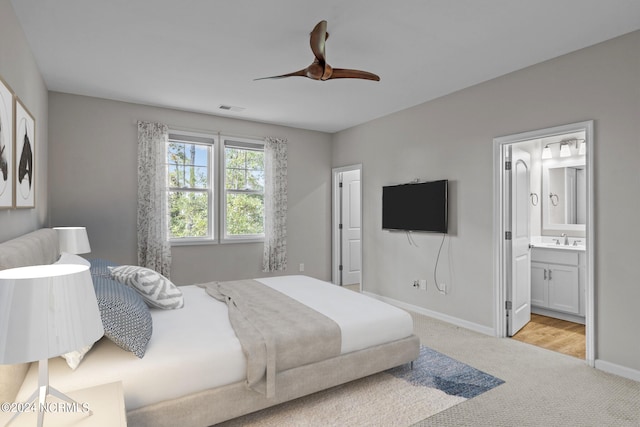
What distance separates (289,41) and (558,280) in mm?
4197

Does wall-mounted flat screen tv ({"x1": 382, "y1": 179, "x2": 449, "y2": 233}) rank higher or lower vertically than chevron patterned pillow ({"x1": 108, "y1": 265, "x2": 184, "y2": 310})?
higher

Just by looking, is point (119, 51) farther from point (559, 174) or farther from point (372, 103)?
point (559, 174)

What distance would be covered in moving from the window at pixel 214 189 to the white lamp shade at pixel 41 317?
3882mm

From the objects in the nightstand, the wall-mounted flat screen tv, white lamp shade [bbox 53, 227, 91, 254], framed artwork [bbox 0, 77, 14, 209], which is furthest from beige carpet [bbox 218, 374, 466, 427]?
white lamp shade [bbox 53, 227, 91, 254]

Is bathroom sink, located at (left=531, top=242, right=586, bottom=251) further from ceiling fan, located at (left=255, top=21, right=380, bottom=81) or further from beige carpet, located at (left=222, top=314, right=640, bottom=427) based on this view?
ceiling fan, located at (left=255, top=21, right=380, bottom=81)

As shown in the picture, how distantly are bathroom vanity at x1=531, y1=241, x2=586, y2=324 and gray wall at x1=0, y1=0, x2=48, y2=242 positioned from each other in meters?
5.37

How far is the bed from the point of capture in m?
1.77

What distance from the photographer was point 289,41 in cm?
290

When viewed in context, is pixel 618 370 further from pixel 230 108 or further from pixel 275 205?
pixel 230 108

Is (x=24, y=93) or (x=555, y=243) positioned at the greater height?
(x=24, y=93)

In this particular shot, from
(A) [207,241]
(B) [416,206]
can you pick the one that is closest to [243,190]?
(A) [207,241]

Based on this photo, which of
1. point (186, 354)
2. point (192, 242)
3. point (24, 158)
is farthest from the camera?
point (192, 242)

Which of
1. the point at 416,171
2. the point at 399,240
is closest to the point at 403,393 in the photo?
the point at 399,240

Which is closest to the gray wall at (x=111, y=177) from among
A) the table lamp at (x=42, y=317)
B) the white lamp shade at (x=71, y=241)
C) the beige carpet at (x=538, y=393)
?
the white lamp shade at (x=71, y=241)
